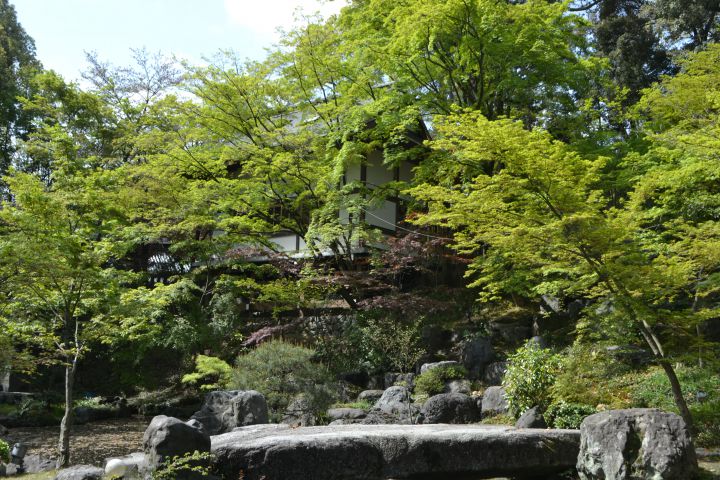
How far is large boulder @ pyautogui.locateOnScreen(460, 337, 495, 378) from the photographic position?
14.0m

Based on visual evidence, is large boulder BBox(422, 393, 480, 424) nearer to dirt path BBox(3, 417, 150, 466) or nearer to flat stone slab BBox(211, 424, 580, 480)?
flat stone slab BBox(211, 424, 580, 480)

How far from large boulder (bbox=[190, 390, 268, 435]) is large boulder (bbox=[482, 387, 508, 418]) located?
4.05 meters

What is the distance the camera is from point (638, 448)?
666cm

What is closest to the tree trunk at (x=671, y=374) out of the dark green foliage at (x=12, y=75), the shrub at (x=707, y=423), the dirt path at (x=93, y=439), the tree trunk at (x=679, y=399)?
the tree trunk at (x=679, y=399)

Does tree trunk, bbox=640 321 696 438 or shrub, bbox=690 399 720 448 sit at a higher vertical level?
tree trunk, bbox=640 321 696 438

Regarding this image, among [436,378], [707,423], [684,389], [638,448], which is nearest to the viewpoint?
[638,448]

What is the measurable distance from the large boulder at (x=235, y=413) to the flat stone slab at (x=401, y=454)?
3148 mm

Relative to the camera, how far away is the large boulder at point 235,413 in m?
11.0

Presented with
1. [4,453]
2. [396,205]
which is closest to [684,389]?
[396,205]

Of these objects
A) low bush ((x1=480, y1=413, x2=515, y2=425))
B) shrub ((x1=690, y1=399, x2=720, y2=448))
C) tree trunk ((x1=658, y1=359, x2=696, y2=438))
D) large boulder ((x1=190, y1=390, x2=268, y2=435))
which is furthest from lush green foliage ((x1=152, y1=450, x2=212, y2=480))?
shrub ((x1=690, y1=399, x2=720, y2=448))

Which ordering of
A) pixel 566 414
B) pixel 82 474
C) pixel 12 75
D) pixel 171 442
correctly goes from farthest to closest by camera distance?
pixel 12 75
pixel 566 414
pixel 82 474
pixel 171 442

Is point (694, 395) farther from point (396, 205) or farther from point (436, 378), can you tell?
point (396, 205)

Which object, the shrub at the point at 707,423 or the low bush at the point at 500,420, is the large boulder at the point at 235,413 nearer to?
the low bush at the point at 500,420

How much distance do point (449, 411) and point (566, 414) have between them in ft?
7.05
